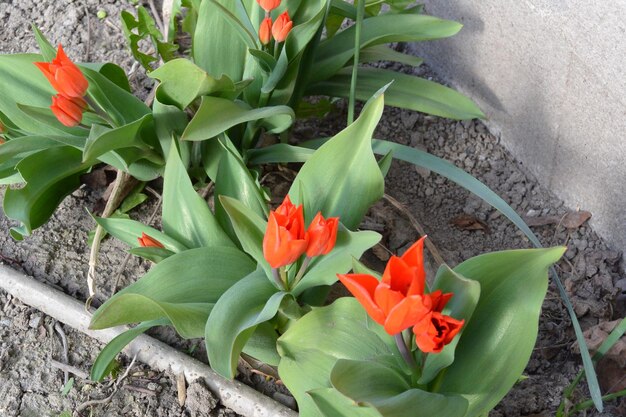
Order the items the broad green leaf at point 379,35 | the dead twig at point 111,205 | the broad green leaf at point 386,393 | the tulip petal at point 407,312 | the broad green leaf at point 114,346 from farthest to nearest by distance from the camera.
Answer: the broad green leaf at point 379,35 → the dead twig at point 111,205 → the broad green leaf at point 114,346 → the broad green leaf at point 386,393 → the tulip petal at point 407,312

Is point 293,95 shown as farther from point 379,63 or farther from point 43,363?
point 43,363

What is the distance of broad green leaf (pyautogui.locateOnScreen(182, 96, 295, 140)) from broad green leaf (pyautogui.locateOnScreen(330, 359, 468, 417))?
68cm

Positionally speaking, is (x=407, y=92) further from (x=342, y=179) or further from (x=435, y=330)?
(x=435, y=330)

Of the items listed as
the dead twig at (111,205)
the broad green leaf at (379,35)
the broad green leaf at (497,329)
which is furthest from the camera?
the broad green leaf at (379,35)

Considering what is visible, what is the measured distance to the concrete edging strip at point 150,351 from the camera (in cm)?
174

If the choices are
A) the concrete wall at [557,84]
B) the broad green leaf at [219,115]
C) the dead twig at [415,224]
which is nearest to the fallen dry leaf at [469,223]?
the dead twig at [415,224]

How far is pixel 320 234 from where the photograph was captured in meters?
1.30

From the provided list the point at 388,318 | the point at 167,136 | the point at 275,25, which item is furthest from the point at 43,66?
the point at 388,318

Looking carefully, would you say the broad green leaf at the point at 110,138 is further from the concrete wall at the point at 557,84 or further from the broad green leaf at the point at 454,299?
the concrete wall at the point at 557,84

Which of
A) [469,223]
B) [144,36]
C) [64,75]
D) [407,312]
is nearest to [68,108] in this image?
[64,75]

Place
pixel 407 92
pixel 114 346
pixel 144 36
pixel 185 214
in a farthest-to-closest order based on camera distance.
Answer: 1. pixel 144 36
2. pixel 407 92
3. pixel 185 214
4. pixel 114 346

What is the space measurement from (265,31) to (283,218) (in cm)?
67

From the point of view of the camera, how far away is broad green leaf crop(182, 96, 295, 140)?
1722mm

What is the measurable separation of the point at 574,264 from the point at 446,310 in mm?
952
